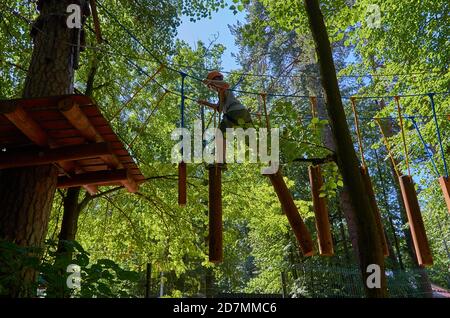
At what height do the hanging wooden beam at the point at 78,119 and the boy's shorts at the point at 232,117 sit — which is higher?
the boy's shorts at the point at 232,117

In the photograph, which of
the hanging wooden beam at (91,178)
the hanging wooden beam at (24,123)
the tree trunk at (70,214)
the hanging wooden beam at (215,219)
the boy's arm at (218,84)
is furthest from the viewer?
the tree trunk at (70,214)

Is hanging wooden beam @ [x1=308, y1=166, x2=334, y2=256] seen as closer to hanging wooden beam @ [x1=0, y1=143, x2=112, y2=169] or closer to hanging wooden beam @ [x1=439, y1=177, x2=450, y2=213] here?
hanging wooden beam @ [x1=439, y1=177, x2=450, y2=213]

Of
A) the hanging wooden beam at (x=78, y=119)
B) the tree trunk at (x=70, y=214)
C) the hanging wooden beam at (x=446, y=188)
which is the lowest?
the hanging wooden beam at (x=446, y=188)

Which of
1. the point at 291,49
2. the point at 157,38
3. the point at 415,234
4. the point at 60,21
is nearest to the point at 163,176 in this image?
the point at 157,38

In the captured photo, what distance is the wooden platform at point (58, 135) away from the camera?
329 cm

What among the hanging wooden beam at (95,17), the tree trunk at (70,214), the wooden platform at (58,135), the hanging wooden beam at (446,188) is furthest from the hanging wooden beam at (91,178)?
the hanging wooden beam at (446,188)

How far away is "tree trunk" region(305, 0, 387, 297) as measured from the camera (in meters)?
3.00

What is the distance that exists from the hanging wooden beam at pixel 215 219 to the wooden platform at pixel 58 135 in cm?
102

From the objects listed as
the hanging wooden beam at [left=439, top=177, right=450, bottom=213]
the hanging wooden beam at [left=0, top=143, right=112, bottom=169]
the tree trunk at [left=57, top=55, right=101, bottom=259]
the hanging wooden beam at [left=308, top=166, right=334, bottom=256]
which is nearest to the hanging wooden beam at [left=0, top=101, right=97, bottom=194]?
A: the hanging wooden beam at [left=0, top=143, right=112, bottom=169]

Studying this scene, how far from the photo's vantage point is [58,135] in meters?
3.82

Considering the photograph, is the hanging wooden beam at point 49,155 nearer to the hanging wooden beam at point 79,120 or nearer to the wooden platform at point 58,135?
the wooden platform at point 58,135

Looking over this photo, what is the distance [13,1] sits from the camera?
7.16 meters

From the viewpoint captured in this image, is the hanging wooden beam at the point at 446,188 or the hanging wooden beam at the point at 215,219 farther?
the hanging wooden beam at the point at 446,188
